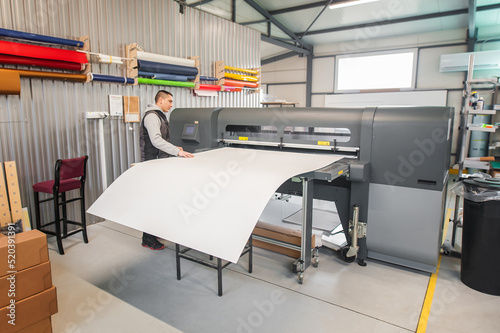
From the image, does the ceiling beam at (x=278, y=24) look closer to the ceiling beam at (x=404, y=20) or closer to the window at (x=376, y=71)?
the ceiling beam at (x=404, y=20)

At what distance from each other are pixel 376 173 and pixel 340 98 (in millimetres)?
7324

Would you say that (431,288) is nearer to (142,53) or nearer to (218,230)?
(218,230)

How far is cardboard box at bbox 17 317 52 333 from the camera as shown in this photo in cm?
188

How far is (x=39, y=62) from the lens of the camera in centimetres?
320

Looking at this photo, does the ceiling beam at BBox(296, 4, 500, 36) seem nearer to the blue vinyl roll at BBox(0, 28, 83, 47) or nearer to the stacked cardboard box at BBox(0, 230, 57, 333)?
the blue vinyl roll at BBox(0, 28, 83, 47)

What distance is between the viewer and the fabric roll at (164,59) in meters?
4.13

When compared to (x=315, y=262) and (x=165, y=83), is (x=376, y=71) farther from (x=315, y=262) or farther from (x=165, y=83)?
(x=315, y=262)

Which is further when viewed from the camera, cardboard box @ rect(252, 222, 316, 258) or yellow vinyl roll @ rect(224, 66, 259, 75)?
yellow vinyl roll @ rect(224, 66, 259, 75)

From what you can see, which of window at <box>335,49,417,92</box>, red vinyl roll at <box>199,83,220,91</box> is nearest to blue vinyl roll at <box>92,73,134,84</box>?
red vinyl roll at <box>199,83,220,91</box>

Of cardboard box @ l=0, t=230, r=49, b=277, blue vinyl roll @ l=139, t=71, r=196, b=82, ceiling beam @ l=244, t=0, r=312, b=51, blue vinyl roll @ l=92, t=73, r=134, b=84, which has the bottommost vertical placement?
cardboard box @ l=0, t=230, r=49, b=277

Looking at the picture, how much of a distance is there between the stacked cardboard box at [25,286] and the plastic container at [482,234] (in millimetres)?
3030

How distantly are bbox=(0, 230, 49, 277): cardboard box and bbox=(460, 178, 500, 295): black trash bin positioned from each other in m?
3.05

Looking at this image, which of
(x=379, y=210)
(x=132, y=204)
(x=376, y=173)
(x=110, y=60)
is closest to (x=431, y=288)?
(x=379, y=210)

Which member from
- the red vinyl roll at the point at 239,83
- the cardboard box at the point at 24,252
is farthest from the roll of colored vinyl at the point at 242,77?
the cardboard box at the point at 24,252
